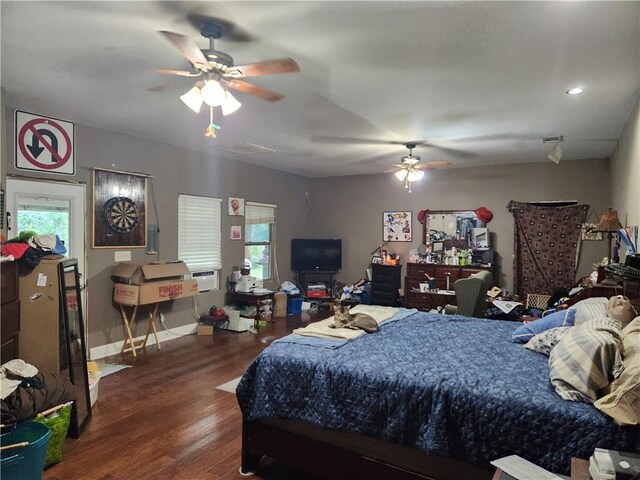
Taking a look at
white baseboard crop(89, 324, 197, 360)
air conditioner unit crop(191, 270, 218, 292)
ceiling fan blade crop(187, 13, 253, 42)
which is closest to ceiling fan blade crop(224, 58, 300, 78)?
ceiling fan blade crop(187, 13, 253, 42)

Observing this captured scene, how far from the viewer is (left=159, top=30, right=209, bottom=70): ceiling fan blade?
80.3 inches

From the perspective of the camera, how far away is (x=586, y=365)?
185 cm

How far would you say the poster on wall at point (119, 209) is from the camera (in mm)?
4613

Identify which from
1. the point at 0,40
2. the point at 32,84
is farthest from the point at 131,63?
the point at 32,84

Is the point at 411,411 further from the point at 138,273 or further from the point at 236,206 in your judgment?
the point at 236,206

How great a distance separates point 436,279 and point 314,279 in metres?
2.37

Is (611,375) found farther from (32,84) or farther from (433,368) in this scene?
(32,84)

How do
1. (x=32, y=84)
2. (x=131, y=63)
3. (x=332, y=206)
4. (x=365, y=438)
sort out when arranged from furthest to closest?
(x=332, y=206) < (x=32, y=84) < (x=131, y=63) < (x=365, y=438)

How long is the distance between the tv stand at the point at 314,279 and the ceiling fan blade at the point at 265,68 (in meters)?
5.64

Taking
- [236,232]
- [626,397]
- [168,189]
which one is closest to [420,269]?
[236,232]

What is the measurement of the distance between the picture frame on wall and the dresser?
2.10 feet

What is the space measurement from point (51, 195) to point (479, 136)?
15.3 ft

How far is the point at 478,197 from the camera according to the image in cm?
694

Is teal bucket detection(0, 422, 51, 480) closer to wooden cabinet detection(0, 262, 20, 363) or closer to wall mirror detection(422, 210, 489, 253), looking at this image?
wooden cabinet detection(0, 262, 20, 363)
